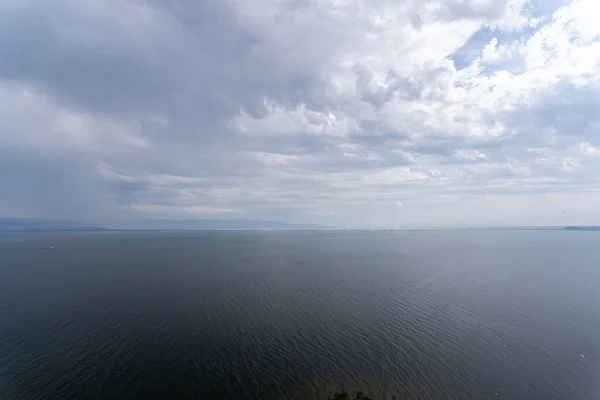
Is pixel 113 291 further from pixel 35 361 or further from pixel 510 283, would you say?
pixel 510 283

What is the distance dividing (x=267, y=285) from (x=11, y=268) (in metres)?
107

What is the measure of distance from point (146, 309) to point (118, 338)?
52.0 feet

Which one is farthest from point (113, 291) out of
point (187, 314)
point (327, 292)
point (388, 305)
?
point (388, 305)

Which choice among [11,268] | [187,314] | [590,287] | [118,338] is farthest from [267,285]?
[11,268]

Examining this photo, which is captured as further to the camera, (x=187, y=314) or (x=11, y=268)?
(x=11, y=268)

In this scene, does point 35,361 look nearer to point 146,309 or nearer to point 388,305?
point 146,309

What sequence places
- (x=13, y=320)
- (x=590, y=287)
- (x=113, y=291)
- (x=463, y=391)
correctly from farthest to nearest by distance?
(x=590, y=287) < (x=113, y=291) < (x=13, y=320) < (x=463, y=391)

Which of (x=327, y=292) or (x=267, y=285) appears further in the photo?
(x=267, y=285)

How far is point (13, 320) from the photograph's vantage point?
2192 inches

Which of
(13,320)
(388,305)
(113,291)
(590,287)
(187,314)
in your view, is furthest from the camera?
(590,287)

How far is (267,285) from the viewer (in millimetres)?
87500

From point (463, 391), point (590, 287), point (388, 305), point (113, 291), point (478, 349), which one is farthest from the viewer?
point (590, 287)

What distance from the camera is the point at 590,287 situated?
286 ft

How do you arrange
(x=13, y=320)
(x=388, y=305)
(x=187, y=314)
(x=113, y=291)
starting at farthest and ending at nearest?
(x=113, y=291), (x=388, y=305), (x=187, y=314), (x=13, y=320)
